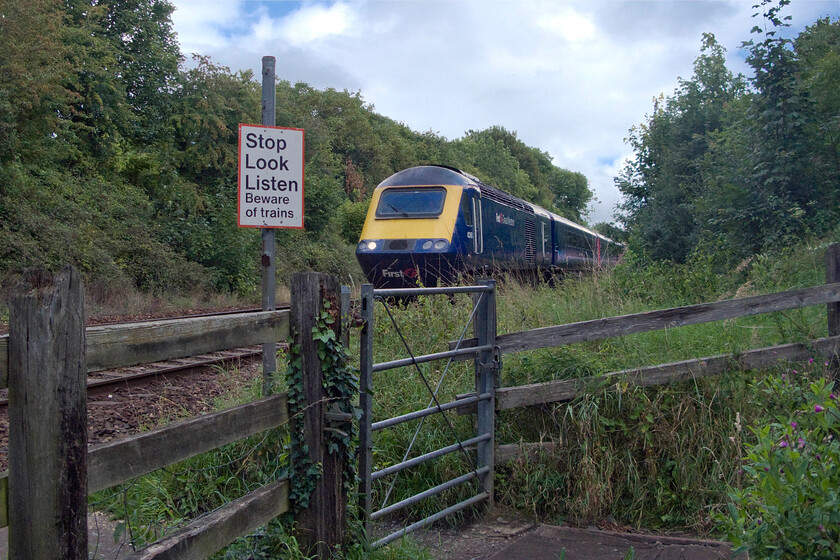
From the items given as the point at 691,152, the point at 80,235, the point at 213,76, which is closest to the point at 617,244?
the point at 691,152

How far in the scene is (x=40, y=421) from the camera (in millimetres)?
2029

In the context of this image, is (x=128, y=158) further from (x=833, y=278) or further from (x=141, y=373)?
(x=833, y=278)

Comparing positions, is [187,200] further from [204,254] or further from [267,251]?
[267,251]

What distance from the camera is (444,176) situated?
12.7 m

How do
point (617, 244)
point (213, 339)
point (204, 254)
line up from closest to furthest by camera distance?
point (213, 339) → point (617, 244) → point (204, 254)

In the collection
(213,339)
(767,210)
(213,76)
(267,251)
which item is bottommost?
(213,339)

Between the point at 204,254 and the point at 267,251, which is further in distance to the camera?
the point at 204,254

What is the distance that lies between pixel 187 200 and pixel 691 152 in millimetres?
14279

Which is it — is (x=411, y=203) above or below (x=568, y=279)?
above

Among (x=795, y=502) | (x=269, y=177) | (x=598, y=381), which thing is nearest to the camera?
(x=795, y=502)

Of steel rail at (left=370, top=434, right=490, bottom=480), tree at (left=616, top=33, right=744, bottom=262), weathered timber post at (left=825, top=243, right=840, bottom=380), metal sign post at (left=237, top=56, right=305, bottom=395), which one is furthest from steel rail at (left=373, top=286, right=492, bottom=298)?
tree at (left=616, top=33, right=744, bottom=262)

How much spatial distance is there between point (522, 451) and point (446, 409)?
70cm

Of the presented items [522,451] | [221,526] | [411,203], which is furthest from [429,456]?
[411,203]

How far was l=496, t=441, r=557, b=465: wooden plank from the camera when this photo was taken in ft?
15.3
